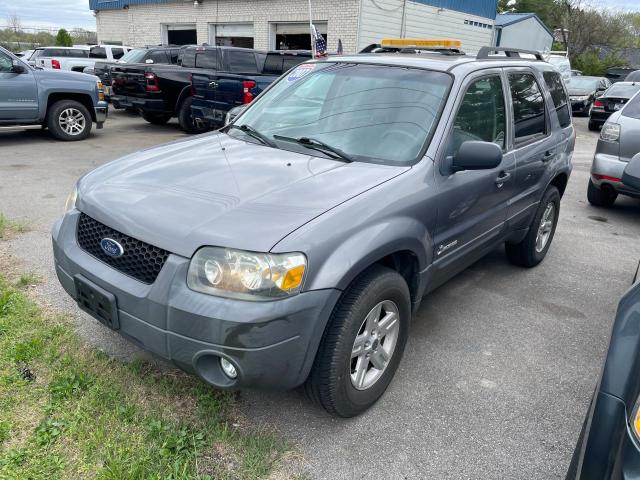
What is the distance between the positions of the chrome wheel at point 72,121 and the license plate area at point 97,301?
873 centimetres

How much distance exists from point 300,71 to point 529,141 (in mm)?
1873

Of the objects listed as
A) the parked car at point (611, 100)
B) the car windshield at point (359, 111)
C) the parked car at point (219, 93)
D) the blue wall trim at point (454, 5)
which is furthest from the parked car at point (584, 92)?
the car windshield at point (359, 111)

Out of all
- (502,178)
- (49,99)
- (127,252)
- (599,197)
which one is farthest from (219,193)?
(49,99)

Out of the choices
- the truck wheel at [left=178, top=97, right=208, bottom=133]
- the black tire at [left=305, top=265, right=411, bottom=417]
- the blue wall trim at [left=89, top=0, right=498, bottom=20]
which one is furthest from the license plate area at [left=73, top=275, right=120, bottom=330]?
the blue wall trim at [left=89, top=0, right=498, bottom=20]

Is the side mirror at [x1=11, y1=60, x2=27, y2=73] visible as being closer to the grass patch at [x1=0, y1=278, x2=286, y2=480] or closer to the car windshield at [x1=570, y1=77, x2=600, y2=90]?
the grass patch at [x1=0, y1=278, x2=286, y2=480]

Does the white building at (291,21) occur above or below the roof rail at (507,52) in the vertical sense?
above

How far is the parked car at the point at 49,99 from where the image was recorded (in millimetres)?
9125

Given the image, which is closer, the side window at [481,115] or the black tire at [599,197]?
the side window at [481,115]

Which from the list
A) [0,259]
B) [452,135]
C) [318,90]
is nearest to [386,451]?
[452,135]

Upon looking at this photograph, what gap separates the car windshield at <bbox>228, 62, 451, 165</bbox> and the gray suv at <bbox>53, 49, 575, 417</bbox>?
1cm

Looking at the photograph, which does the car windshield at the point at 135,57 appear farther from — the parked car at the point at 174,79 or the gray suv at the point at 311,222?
the gray suv at the point at 311,222

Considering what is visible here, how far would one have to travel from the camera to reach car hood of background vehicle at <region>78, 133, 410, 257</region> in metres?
2.28

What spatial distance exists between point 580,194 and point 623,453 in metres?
7.56

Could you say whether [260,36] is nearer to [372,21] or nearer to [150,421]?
[372,21]
